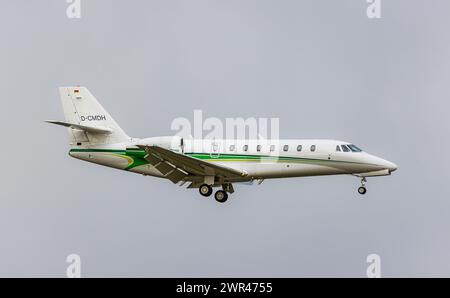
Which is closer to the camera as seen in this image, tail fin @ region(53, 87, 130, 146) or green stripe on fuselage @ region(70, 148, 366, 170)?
green stripe on fuselage @ region(70, 148, 366, 170)

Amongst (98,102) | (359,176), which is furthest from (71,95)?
(359,176)

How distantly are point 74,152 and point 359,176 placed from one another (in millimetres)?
13092

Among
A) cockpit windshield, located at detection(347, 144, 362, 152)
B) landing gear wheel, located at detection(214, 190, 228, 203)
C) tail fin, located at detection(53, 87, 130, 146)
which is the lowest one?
landing gear wheel, located at detection(214, 190, 228, 203)

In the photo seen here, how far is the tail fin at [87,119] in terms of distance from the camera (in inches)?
1656

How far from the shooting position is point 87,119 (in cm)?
4328

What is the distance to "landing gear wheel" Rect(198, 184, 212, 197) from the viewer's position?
1603 inches

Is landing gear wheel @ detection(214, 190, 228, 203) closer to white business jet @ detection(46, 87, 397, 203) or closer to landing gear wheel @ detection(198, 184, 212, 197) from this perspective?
white business jet @ detection(46, 87, 397, 203)

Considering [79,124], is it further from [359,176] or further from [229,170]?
[359,176]

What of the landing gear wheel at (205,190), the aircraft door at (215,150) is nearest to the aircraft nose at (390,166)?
the aircraft door at (215,150)

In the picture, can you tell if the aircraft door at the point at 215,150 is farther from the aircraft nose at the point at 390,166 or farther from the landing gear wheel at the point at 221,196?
the aircraft nose at the point at 390,166

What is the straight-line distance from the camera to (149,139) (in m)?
40.4

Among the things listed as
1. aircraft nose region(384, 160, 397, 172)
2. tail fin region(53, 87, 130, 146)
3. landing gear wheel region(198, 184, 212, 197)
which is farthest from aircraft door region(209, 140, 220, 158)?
aircraft nose region(384, 160, 397, 172)

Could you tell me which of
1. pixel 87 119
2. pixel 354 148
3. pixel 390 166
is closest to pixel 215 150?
pixel 354 148

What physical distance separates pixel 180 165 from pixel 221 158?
204 centimetres
